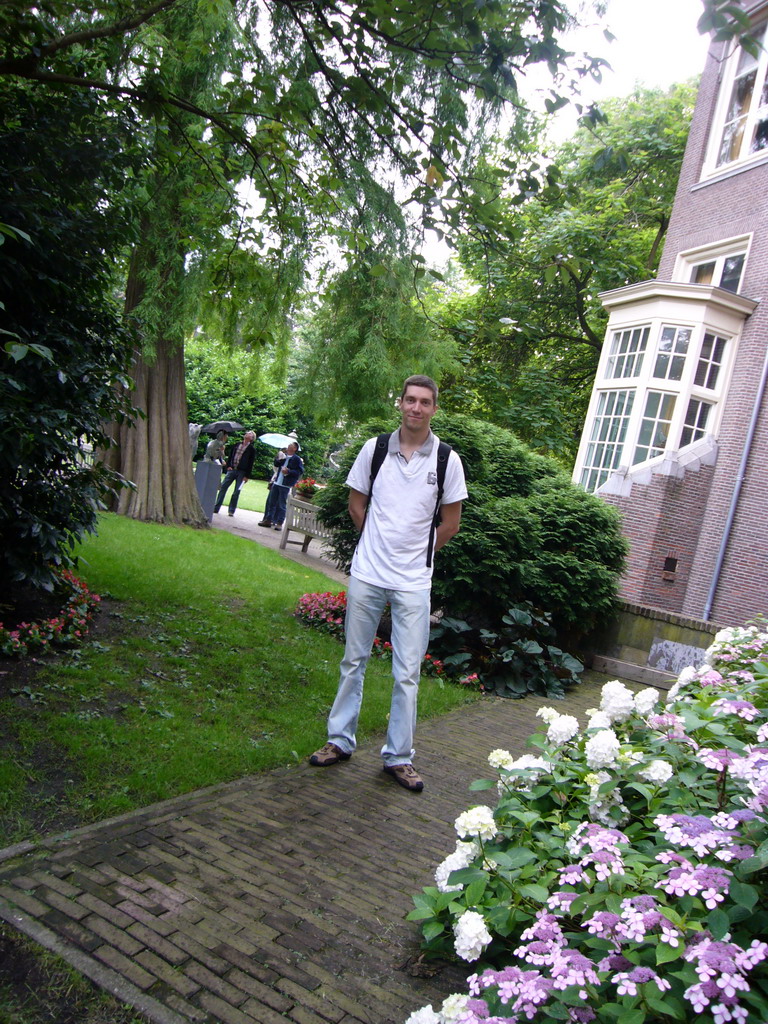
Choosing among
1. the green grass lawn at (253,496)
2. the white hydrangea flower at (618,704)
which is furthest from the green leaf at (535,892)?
the green grass lawn at (253,496)

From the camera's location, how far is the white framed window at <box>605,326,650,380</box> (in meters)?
17.0

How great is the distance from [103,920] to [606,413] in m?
16.7

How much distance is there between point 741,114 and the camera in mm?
17000

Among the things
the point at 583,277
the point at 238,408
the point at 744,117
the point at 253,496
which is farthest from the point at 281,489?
the point at 238,408

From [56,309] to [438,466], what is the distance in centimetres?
313

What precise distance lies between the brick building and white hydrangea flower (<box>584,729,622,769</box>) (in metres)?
12.9

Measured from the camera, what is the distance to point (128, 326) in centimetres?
620

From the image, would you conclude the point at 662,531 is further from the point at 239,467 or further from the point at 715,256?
the point at 239,467

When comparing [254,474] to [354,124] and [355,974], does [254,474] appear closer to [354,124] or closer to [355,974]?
[354,124]

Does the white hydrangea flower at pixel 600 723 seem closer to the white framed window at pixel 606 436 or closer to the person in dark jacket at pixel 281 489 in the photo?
the white framed window at pixel 606 436

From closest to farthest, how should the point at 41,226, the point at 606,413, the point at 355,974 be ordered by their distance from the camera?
the point at 355,974 < the point at 41,226 < the point at 606,413

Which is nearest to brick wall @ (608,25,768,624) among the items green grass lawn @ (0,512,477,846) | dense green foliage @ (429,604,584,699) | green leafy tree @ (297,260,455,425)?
green leafy tree @ (297,260,455,425)

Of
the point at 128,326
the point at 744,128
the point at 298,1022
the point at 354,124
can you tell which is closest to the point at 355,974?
the point at 298,1022

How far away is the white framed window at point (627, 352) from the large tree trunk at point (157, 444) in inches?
379
